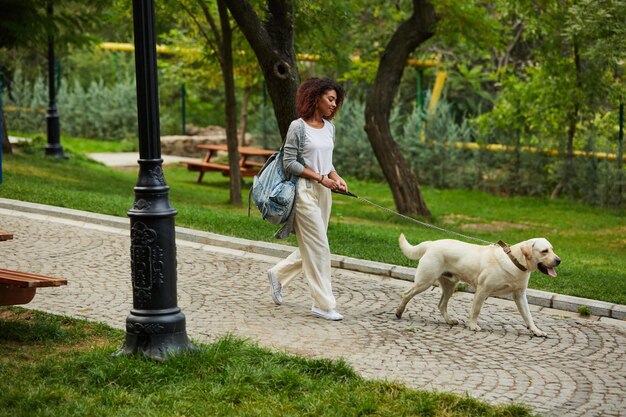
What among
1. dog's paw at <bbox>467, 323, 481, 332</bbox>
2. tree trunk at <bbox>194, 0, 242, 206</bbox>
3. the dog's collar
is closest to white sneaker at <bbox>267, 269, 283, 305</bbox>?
dog's paw at <bbox>467, 323, 481, 332</bbox>

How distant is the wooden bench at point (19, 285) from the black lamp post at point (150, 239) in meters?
0.73

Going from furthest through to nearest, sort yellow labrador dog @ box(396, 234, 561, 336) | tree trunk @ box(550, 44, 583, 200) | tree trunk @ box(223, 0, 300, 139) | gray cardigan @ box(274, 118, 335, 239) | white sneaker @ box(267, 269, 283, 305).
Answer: tree trunk @ box(550, 44, 583, 200) → tree trunk @ box(223, 0, 300, 139) → white sneaker @ box(267, 269, 283, 305) → gray cardigan @ box(274, 118, 335, 239) → yellow labrador dog @ box(396, 234, 561, 336)

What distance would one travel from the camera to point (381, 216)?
19.1 meters

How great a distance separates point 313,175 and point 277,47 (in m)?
5.68

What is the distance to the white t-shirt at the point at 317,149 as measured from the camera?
9.41 meters

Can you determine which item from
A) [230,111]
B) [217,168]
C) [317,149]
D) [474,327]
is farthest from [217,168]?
[474,327]

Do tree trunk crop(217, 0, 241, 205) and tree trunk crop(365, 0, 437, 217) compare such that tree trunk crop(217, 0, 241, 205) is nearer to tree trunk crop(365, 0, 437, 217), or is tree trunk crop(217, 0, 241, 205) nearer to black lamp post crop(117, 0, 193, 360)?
tree trunk crop(365, 0, 437, 217)

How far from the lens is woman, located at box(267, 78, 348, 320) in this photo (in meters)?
9.38

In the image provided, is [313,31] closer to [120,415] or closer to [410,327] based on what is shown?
[410,327]

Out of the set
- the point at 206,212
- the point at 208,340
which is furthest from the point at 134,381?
the point at 206,212

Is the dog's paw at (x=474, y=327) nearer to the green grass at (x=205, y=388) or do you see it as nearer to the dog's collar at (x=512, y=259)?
the dog's collar at (x=512, y=259)

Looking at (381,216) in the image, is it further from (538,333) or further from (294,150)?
(538,333)

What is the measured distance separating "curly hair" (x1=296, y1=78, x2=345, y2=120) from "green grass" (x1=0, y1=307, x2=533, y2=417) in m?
2.43

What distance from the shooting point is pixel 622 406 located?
7012mm
